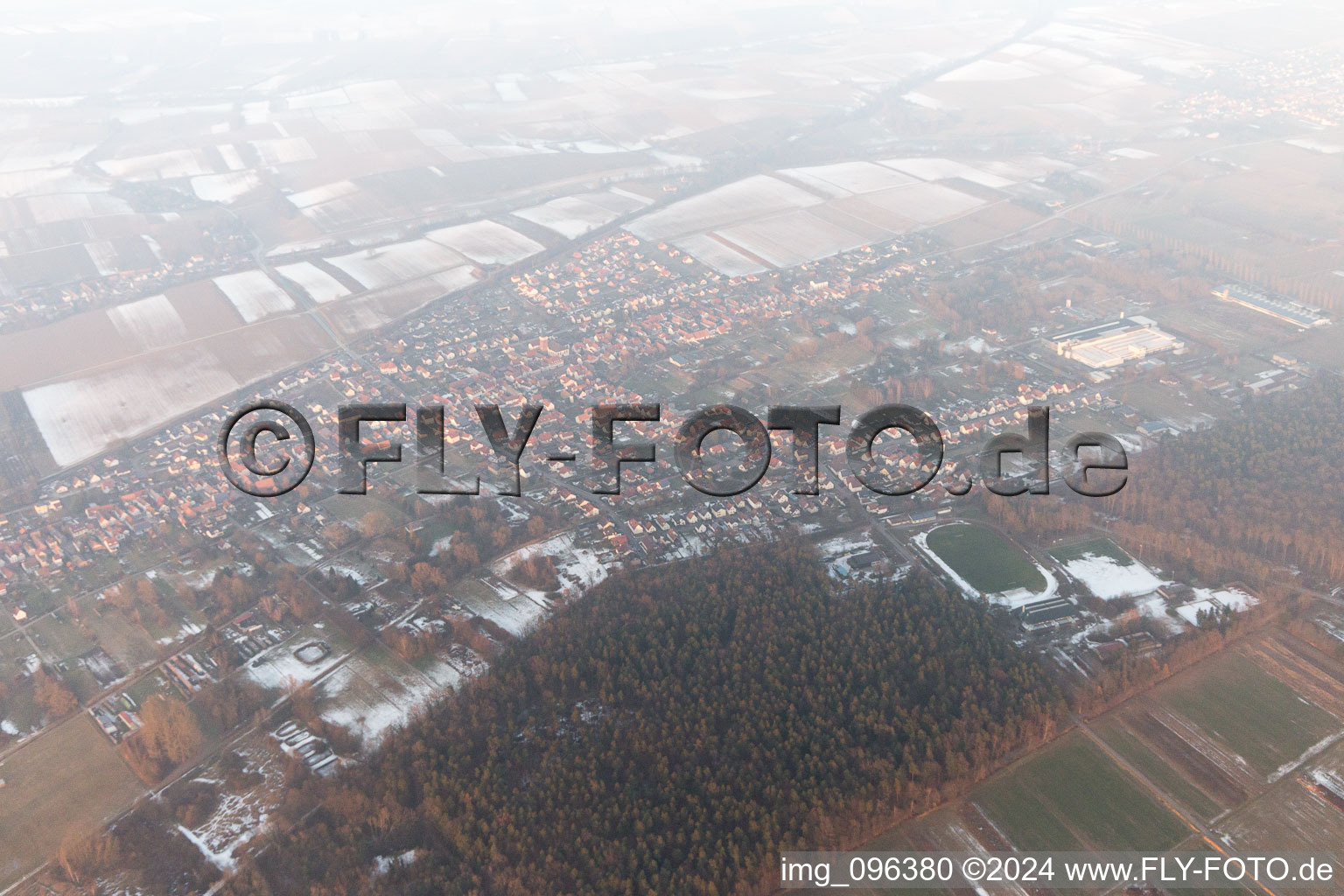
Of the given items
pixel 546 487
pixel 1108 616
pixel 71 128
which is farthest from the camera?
pixel 71 128

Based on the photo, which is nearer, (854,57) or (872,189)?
(872,189)

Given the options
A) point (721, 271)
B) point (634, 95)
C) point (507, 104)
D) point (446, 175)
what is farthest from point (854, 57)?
point (721, 271)

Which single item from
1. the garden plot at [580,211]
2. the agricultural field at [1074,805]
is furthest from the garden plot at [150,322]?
the agricultural field at [1074,805]

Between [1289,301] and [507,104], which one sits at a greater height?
[507,104]

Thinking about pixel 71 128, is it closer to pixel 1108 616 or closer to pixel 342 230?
pixel 342 230

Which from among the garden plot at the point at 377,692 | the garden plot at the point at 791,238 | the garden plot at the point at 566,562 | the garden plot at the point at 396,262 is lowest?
the garden plot at the point at 791,238

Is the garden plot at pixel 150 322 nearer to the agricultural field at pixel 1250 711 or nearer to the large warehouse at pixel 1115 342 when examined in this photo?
the large warehouse at pixel 1115 342

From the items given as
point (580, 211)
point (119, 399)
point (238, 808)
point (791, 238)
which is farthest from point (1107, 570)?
point (580, 211)

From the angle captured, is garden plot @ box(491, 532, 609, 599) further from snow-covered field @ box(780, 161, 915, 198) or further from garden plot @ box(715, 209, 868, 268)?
snow-covered field @ box(780, 161, 915, 198)
